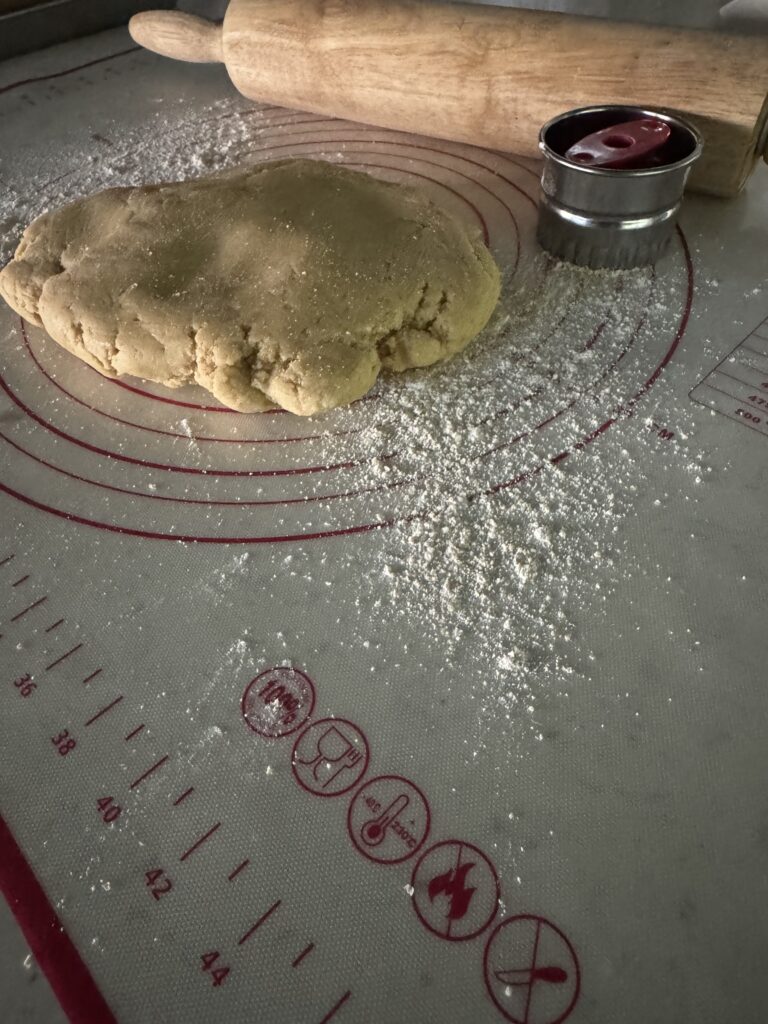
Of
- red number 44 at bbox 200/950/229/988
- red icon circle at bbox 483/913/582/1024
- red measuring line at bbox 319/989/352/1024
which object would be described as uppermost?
red icon circle at bbox 483/913/582/1024

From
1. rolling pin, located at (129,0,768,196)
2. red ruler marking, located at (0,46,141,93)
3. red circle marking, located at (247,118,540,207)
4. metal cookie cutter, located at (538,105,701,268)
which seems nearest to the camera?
metal cookie cutter, located at (538,105,701,268)

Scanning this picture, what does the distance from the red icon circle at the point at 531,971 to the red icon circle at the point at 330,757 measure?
0.17m

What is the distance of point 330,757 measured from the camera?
2.25ft

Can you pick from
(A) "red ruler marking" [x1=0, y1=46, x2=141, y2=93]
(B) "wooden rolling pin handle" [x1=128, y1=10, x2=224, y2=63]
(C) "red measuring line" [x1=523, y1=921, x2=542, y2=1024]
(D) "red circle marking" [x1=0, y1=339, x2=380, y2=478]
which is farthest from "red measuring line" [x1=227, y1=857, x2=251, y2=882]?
(A) "red ruler marking" [x1=0, y1=46, x2=141, y2=93]

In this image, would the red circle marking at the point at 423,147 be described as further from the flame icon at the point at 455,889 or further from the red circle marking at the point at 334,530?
the flame icon at the point at 455,889

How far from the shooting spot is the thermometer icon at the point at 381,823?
2.09 feet

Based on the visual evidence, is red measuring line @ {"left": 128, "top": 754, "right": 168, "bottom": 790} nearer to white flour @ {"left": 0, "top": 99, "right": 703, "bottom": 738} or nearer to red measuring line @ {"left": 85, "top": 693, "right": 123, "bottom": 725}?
red measuring line @ {"left": 85, "top": 693, "right": 123, "bottom": 725}

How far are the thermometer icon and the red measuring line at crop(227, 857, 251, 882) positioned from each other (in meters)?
0.10

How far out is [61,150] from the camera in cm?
159

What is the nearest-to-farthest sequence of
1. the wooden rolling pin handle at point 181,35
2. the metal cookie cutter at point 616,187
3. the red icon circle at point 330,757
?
1. the red icon circle at point 330,757
2. the metal cookie cutter at point 616,187
3. the wooden rolling pin handle at point 181,35

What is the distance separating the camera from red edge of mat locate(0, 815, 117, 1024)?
566 mm

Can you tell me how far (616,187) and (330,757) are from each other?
2.81ft

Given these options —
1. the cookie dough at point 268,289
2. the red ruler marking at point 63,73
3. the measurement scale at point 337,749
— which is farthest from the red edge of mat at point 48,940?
the red ruler marking at point 63,73

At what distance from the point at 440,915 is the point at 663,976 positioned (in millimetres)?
167
